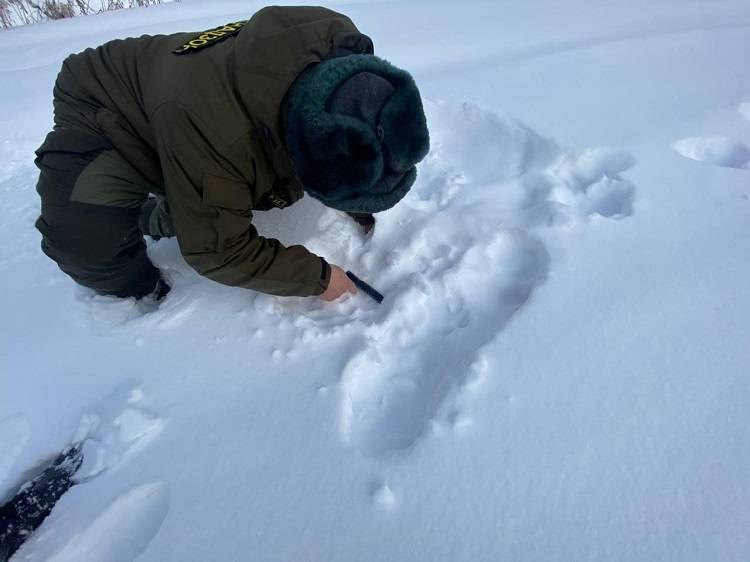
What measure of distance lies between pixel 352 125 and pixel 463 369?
487mm

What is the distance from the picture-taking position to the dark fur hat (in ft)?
2.42

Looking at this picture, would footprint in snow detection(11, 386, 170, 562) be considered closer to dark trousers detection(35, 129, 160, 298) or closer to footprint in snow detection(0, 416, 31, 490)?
footprint in snow detection(0, 416, 31, 490)

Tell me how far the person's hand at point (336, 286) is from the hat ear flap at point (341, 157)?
33 cm

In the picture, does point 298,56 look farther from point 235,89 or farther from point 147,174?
point 147,174

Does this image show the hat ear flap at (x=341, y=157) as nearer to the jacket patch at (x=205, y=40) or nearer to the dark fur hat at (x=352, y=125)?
the dark fur hat at (x=352, y=125)

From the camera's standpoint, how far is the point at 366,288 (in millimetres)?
1170

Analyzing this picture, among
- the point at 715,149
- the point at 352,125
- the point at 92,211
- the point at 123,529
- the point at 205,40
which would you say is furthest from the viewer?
the point at 715,149

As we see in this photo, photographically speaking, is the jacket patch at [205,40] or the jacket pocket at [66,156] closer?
the jacket patch at [205,40]

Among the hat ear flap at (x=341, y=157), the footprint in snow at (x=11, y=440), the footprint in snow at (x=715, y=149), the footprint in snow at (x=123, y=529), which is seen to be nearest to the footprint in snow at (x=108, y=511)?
the footprint in snow at (x=123, y=529)

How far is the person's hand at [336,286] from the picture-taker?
1106 millimetres

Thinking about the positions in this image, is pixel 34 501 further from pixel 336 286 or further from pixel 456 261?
pixel 456 261

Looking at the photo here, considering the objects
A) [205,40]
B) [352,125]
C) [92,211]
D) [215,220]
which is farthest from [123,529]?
[205,40]

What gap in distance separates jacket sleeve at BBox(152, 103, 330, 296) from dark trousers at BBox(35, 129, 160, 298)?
23 cm

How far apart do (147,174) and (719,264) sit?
4.03 feet
